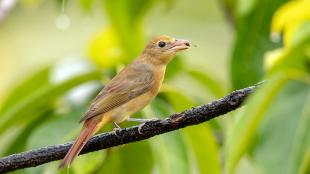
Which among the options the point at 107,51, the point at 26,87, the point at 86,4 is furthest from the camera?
the point at 107,51

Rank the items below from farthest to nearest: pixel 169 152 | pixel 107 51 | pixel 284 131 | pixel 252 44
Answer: pixel 107 51
pixel 252 44
pixel 284 131
pixel 169 152

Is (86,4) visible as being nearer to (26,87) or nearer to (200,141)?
(26,87)

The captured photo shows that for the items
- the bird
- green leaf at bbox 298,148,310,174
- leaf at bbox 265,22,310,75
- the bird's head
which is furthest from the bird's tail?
leaf at bbox 265,22,310,75

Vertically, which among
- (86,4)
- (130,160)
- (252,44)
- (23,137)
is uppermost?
(86,4)

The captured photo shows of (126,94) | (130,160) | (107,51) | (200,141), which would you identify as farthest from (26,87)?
(126,94)

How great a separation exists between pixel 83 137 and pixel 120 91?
0.30m

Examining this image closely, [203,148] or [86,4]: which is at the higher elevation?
[86,4]

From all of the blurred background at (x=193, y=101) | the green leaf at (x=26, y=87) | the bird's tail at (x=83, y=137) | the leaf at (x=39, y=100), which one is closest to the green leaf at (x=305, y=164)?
the blurred background at (x=193, y=101)

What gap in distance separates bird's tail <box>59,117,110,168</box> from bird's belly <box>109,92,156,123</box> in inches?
1.3

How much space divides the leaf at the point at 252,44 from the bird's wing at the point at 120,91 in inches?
28.4

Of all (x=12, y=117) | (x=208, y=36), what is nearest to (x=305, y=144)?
(x=12, y=117)

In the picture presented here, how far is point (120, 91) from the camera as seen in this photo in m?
2.88

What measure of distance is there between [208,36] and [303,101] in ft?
13.4

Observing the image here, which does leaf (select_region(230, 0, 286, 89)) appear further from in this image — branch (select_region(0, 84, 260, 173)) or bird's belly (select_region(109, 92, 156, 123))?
branch (select_region(0, 84, 260, 173))
